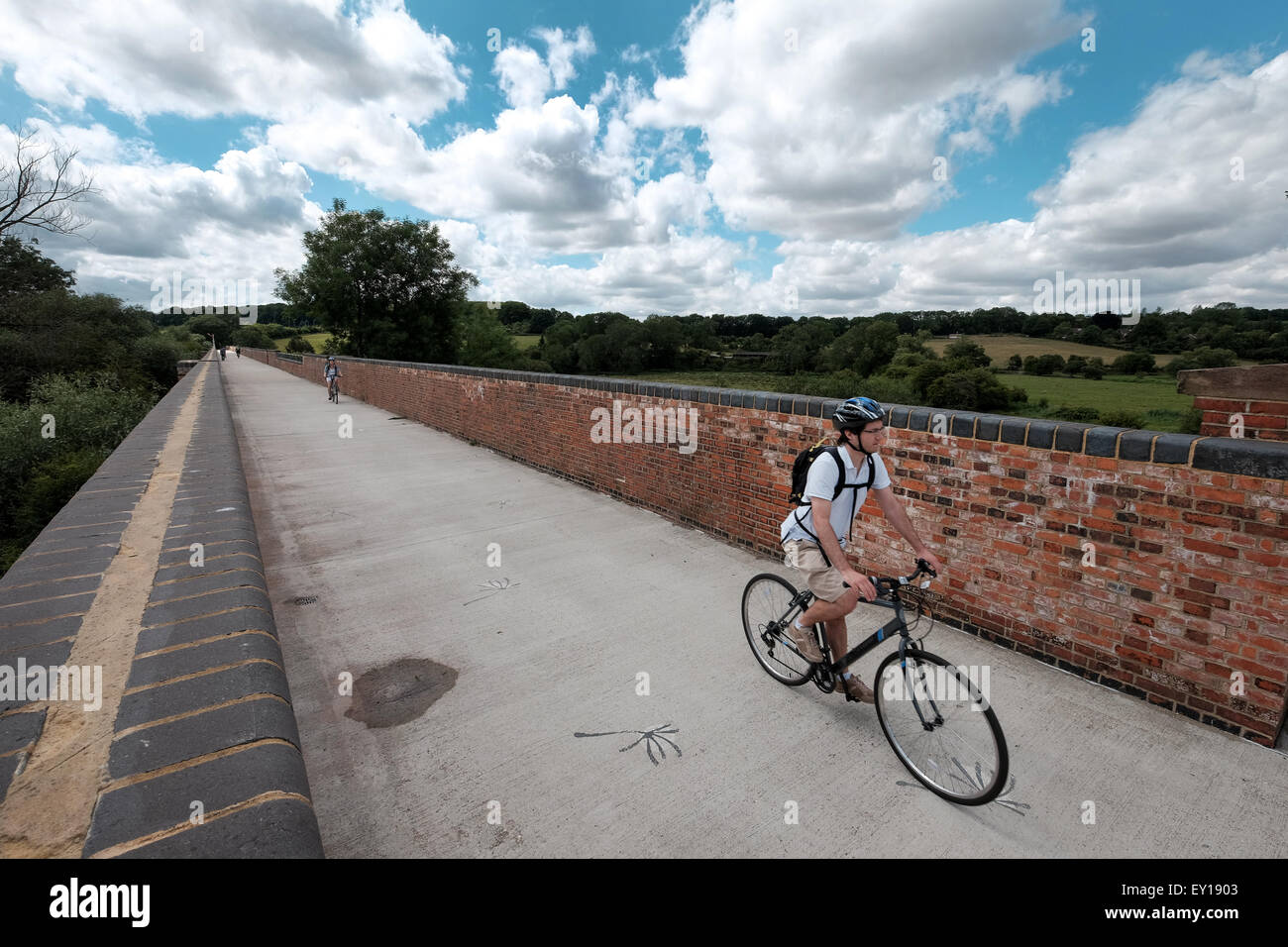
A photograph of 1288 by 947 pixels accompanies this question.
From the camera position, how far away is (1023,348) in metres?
69.3

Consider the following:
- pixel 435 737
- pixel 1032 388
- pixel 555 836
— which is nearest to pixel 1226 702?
pixel 555 836

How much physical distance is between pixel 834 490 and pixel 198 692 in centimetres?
254

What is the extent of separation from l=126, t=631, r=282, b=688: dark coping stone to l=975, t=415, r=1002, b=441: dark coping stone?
391cm

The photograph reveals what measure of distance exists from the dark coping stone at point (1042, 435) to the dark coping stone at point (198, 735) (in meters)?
3.86

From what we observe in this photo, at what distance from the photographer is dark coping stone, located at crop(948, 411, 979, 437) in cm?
380

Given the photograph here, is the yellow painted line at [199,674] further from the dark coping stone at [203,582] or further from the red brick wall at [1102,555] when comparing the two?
the red brick wall at [1102,555]

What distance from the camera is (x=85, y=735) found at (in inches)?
68.2

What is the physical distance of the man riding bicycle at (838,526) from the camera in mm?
2664

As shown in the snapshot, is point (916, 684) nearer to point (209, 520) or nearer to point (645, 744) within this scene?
point (645, 744)

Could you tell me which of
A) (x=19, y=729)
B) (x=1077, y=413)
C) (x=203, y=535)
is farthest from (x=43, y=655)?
(x=1077, y=413)

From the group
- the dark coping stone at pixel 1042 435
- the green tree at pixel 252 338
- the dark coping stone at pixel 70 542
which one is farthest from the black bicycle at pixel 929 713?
the green tree at pixel 252 338

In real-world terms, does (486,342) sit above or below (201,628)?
above
